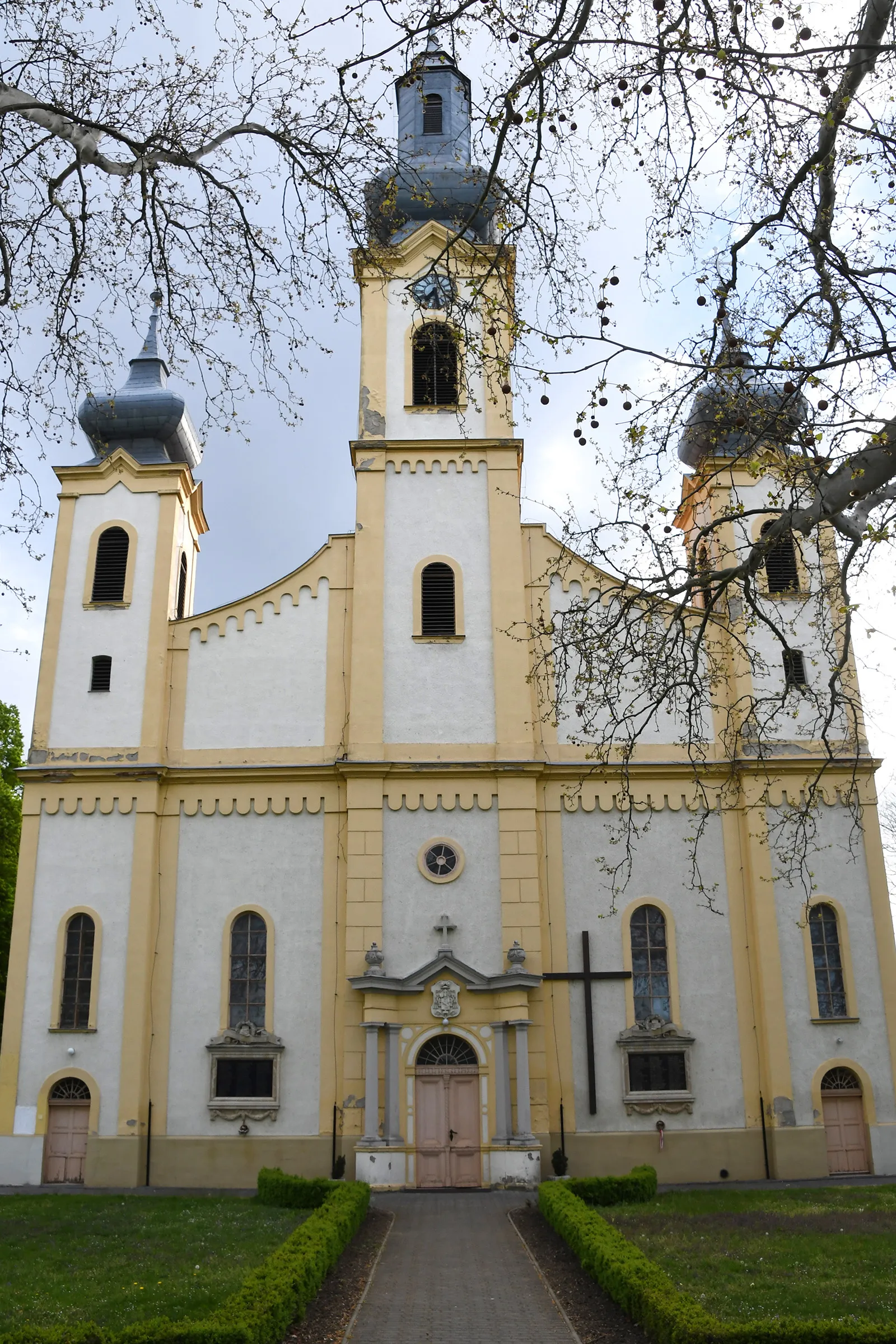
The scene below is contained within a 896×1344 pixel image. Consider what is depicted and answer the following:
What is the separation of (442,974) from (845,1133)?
6814 millimetres

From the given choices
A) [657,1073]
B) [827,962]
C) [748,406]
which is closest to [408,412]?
[827,962]

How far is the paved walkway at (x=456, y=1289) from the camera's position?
9.60 metres

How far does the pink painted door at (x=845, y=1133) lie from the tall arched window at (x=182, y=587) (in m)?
14.1

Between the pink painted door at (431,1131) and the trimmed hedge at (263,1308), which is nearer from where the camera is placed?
the trimmed hedge at (263,1308)

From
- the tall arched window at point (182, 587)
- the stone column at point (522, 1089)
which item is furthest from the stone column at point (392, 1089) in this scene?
the tall arched window at point (182, 587)

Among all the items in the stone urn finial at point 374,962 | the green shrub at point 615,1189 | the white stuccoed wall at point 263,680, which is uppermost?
the white stuccoed wall at point 263,680

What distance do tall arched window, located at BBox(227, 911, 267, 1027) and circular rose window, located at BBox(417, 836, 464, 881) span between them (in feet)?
9.31

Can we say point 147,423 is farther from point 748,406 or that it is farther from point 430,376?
point 748,406

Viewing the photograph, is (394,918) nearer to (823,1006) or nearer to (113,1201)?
(113,1201)

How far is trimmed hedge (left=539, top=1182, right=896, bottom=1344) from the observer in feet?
25.9

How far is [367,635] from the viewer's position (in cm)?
2098

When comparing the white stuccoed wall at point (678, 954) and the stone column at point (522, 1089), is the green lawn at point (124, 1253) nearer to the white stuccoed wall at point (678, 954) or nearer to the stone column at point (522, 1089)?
the stone column at point (522, 1089)

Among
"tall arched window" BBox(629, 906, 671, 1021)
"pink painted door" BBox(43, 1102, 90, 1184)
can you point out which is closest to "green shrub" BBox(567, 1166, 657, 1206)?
"tall arched window" BBox(629, 906, 671, 1021)

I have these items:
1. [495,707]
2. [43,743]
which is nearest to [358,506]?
[495,707]
